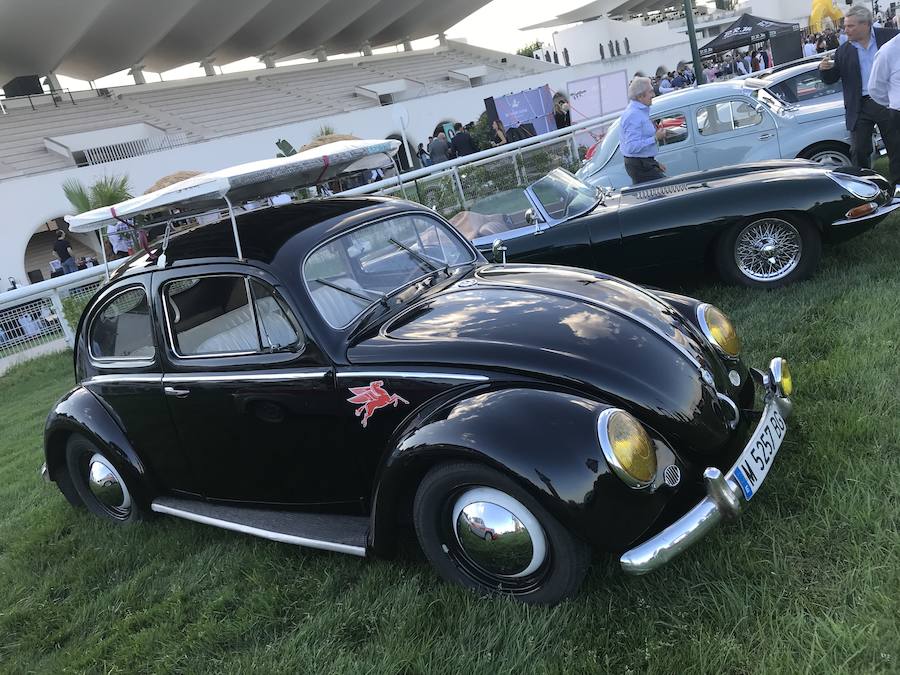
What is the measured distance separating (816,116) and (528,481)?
7.70 metres

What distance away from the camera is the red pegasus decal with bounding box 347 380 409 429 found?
3.00 meters

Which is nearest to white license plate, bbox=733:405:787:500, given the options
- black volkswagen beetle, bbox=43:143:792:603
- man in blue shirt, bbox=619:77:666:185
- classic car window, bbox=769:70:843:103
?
black volkswagen beetle, bbox=43:143:792:603

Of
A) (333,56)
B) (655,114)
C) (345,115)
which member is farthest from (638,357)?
(333,56)

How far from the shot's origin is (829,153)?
8.13m

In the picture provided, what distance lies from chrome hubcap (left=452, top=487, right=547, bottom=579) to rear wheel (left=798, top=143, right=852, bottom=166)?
740 cm

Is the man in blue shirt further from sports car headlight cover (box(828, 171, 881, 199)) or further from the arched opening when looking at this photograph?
the arched opening

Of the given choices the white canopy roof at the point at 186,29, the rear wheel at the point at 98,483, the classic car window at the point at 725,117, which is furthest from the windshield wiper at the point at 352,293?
the white canopy roof at the point at 186,29

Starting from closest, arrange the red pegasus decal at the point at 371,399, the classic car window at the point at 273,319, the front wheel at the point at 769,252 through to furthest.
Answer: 1. the red pegasus decal at the point at 371,399
2. the classic car window at the point at 273,319
3. the front wheel at the point at 769,252

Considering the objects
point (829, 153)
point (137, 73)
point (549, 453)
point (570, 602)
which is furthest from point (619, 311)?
point (137, 73)

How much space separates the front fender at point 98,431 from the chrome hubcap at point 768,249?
470 centimetres

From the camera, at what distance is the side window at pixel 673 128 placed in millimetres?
8617

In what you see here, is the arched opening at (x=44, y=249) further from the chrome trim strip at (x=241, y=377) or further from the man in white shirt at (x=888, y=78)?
the man in white shirt at (x=888, y=78)

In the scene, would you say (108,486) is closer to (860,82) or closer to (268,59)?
(860,82)

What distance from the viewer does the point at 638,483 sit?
2.46 meters
